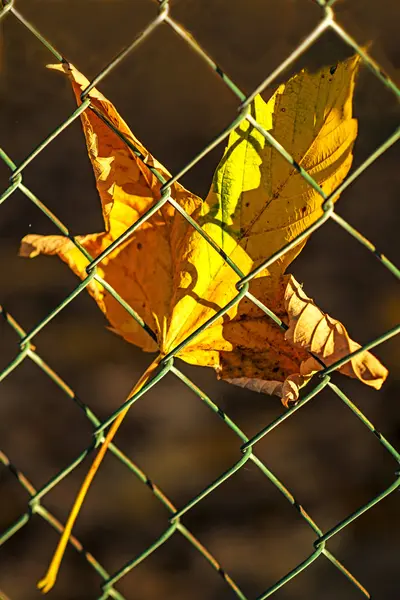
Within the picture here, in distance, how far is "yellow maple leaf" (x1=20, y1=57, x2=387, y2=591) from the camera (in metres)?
0.93

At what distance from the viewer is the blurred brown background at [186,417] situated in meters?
2.07

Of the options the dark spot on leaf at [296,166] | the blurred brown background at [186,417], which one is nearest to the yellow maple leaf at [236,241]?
the dark spot on leaf at [296,166]

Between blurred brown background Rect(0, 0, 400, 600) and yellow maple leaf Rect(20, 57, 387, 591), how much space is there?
2.07 ft

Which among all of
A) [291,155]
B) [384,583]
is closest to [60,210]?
[384,583]

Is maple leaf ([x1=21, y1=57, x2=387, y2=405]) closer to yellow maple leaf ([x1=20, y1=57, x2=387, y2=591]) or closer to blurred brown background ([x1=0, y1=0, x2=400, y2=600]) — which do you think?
yellow maple leaf ([x1=20, y1=57, x2=387, y2=591])

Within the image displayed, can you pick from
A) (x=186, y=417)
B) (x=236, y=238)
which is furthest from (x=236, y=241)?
(x=186, y=417)

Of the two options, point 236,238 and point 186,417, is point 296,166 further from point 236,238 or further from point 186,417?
point 186,417

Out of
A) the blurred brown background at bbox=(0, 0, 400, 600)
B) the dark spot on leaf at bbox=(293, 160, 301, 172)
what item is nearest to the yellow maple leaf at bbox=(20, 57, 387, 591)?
the dark spot on leaf at bbox=(293, 160, 301, 172)

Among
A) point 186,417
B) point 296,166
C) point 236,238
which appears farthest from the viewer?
point 186,417

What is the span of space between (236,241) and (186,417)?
145cm

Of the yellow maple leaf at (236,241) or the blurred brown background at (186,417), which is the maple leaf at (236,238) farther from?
the blurred brown background at (186,417)

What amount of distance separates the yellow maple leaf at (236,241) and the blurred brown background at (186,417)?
632 millimetres

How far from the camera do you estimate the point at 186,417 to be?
7.85 ft

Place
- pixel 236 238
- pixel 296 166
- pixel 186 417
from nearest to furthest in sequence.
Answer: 1. pixel 296 166
2. pixel 236 238
3. pixel 186 417
